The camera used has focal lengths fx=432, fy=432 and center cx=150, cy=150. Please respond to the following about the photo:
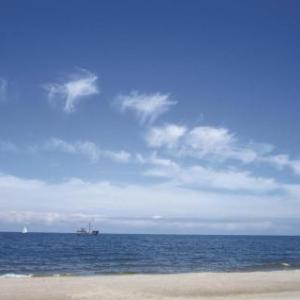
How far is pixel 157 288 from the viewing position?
25797 millimetres

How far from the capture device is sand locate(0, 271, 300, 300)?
22.9 metres

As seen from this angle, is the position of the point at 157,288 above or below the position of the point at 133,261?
below

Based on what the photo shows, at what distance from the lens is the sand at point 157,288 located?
22.9 metres

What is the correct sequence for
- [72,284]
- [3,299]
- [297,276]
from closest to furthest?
[3,299] → [72,284] → [297,276]

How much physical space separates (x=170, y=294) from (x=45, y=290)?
7.08 meters

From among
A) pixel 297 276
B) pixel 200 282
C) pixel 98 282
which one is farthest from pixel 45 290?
pixel 297 276

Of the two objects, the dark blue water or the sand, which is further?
the dark blue water

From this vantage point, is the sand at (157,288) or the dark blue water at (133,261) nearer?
the sand at (157,288)

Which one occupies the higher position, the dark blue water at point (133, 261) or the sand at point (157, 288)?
the dark blue water at point (133, 261)

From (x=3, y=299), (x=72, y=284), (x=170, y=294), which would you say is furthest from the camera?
(x=72, y=284)

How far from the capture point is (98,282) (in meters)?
28.6

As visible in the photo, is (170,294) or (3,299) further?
(170,294)

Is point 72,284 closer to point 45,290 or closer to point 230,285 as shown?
point 45,290

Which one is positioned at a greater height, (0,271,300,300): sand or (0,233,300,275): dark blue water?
(0,233,300,275): dark blue water
